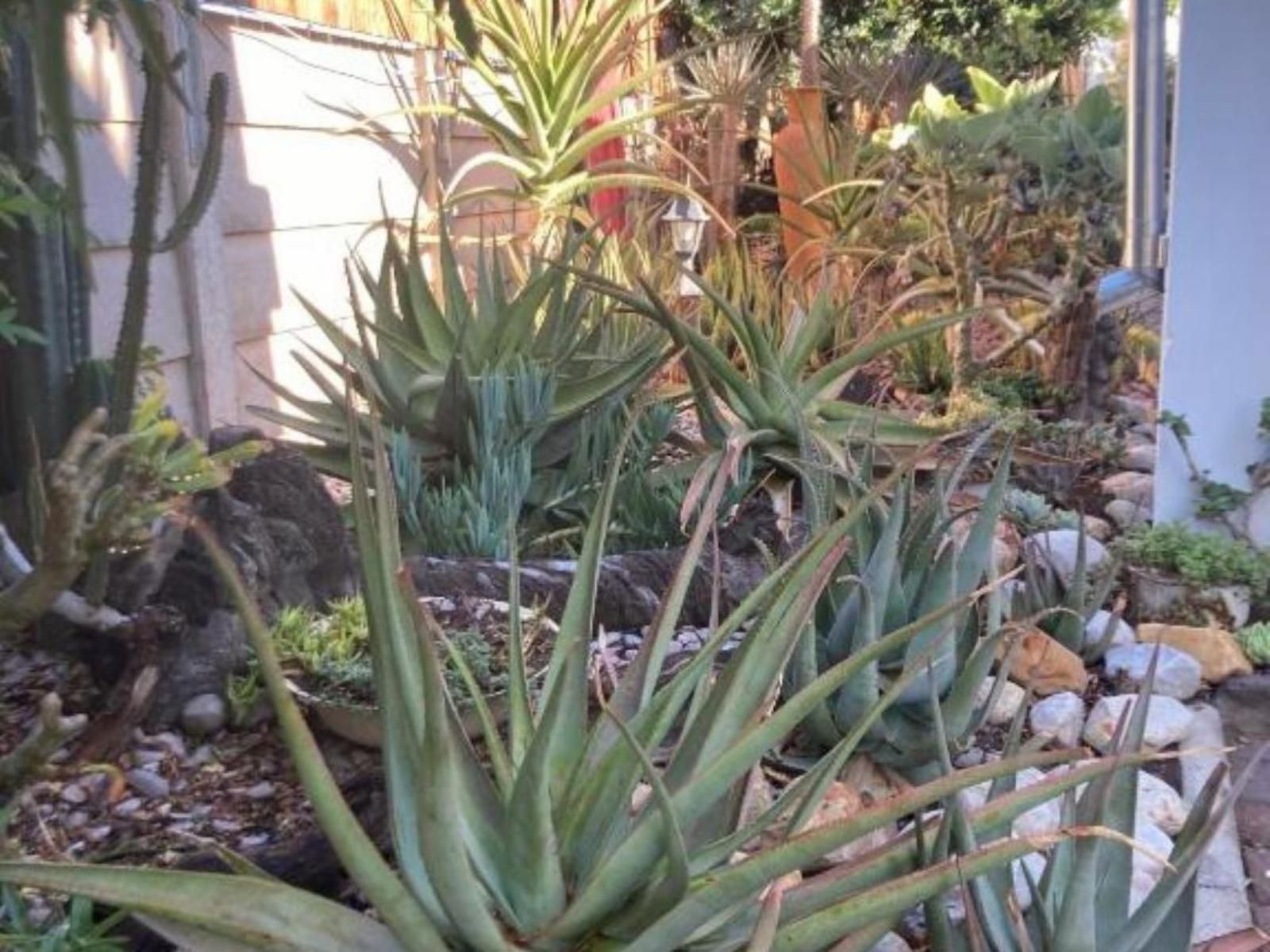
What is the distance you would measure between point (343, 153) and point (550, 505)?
9.15ft

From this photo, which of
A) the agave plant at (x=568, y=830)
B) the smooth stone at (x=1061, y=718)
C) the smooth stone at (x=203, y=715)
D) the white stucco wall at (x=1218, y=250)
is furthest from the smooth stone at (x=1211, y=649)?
the smooth stone at (x=203, y=715)

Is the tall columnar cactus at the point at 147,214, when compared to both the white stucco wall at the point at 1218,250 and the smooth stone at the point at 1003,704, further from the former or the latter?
the white stucco wall at the point at 1218,250

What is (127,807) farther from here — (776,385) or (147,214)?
(776,385)

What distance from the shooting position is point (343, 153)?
20.0 ft

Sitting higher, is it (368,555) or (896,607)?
(368,555)

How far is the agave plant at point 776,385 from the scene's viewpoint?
414 centimetres

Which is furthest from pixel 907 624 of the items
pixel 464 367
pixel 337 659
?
pixel 464 367

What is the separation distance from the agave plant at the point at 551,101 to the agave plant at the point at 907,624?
3.73m

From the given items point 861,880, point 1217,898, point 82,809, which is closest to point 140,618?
point 82,809

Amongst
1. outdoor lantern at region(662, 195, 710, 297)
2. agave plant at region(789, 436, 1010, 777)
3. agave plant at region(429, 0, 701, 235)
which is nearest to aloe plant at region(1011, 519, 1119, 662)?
agave plant at region(789, 436, 1010, 777)

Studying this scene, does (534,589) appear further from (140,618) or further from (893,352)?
(893,352)

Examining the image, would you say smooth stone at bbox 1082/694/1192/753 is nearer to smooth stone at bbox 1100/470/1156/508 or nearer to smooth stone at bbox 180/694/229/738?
smooth stone at bbox 1100/470/1156/508

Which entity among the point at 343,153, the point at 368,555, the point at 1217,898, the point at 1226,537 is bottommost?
the point at 1217,898

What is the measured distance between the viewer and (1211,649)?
371 centimetres
